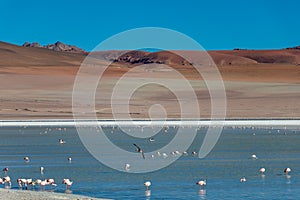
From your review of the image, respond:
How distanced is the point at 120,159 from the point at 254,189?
763cm

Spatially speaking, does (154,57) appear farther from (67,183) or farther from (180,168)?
(67,183)

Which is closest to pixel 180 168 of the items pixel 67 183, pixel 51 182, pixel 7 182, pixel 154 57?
pixel 67 183

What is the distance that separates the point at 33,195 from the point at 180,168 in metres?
6.42

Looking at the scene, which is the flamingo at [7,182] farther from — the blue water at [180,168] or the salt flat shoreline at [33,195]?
the salt flat shoreline at [33,195]

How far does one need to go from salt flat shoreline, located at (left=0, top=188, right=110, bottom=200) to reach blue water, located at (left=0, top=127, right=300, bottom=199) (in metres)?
0.68

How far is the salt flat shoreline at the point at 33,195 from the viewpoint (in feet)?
47.3

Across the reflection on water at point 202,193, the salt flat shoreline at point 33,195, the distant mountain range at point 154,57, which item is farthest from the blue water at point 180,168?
the distant mountain range at point 154,57

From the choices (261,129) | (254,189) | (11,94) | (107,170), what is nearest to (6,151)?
(107,170)

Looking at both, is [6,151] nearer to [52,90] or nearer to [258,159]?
[258,159]

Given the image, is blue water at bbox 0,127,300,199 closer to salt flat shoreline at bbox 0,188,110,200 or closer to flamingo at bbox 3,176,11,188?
flamingo at bbox 3,176,11,188

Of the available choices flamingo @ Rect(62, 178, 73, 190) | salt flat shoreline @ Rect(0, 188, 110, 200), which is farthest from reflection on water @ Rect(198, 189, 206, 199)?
flamingo @ Rect(62, 178, 73, 190)

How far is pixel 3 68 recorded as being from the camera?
337 feet

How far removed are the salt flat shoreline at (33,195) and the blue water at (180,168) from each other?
68cm

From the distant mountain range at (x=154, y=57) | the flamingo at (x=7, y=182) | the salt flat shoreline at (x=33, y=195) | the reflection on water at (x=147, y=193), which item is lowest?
the salt flat shoreline at (x=33, y=195)
